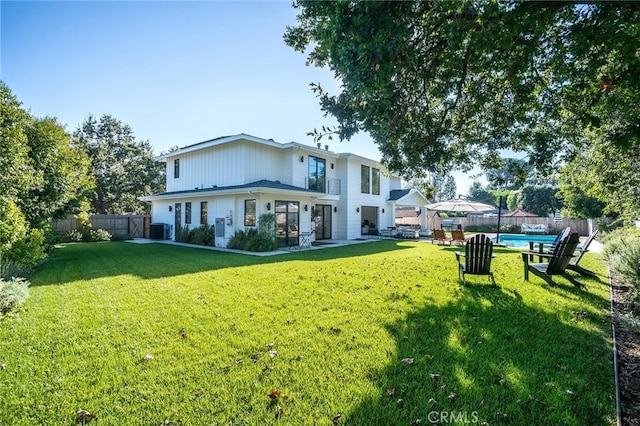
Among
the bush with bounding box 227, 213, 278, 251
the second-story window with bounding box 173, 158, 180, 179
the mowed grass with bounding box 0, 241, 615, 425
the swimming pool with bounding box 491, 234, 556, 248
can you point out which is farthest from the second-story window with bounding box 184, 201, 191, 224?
the swimming pool with bounding box 491, 234, 556, 248

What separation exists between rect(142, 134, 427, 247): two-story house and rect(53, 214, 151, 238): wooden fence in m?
1.94

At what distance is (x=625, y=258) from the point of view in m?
6.36

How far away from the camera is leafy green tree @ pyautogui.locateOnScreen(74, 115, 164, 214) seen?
29016mm

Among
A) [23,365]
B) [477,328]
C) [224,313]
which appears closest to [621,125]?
[477,328]

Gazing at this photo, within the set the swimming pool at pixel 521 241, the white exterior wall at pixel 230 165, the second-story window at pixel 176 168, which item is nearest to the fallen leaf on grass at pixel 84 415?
the white exterior wall at pixel 230 165

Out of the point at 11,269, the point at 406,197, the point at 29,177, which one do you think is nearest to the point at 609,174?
the point at 406,197

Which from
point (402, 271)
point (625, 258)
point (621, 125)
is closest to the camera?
point (621, 125)

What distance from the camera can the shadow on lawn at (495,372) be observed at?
8.28 ft

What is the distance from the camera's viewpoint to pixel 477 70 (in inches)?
202

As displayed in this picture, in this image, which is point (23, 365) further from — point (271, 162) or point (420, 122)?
point (271, 162)

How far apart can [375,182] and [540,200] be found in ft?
95.2

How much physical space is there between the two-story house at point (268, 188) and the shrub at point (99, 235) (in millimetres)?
2937

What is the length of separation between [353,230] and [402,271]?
12.0 m

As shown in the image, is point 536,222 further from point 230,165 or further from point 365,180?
point 230,165
